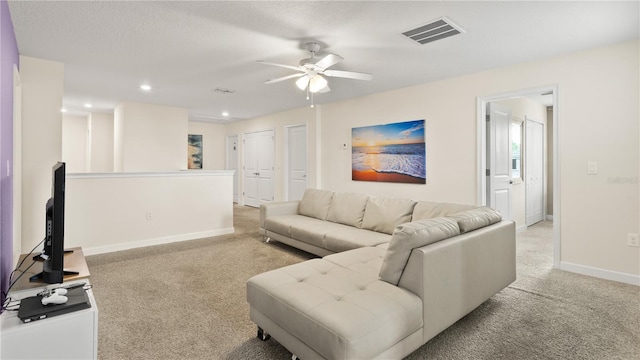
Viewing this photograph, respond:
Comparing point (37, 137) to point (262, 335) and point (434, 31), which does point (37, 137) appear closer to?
point (262, 335)

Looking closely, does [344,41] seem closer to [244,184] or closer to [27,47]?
[27,47]

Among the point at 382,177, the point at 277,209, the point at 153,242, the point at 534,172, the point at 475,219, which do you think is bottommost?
the point at 153,242

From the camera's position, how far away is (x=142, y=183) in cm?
448

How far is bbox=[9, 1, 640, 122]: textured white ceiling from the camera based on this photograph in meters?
2.42

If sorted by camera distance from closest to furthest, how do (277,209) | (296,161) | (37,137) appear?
(37,137), (277,209), (296,161)

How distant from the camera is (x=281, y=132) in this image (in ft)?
23.3

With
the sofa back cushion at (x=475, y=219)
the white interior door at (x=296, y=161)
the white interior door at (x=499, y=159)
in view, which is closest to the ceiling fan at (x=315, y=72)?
the sofa back cushion at (x=475, y=219)

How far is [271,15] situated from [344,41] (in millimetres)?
804

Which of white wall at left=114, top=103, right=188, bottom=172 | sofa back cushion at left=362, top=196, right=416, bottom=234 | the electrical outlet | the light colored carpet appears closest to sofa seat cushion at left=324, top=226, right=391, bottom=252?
sofa back cushion at left=362, top=196, right=416, bottom=234

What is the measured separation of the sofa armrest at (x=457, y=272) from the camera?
1819mm

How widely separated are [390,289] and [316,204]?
9.13 feet

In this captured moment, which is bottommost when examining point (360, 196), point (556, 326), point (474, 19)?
point (556, 326)

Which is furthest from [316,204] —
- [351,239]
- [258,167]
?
[258,167]

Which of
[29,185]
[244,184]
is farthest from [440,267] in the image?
[244,184]
